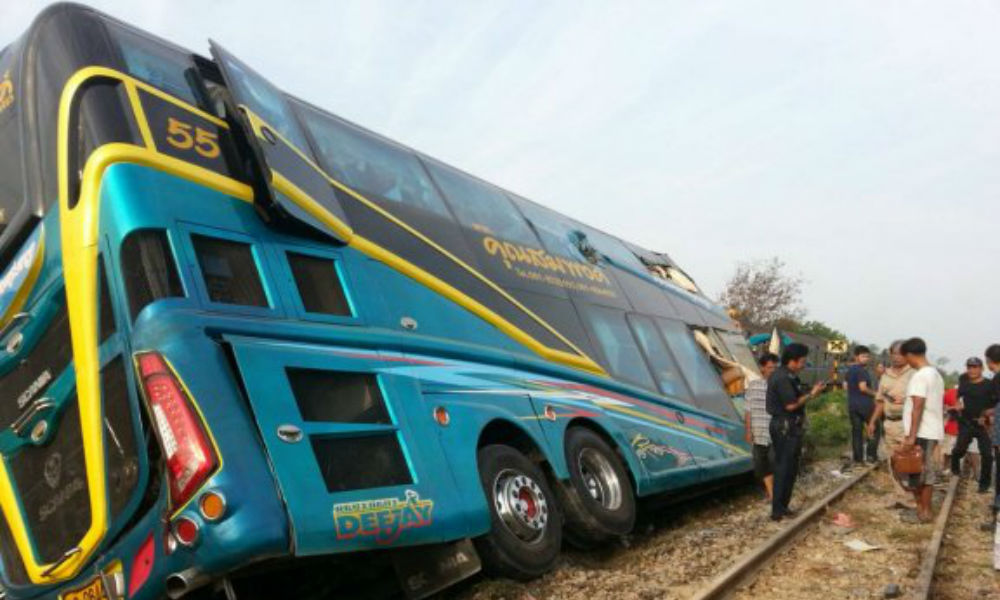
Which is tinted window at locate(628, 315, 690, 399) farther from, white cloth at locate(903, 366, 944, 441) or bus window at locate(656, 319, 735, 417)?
white cloth at locate(903, 366, 944, 441)

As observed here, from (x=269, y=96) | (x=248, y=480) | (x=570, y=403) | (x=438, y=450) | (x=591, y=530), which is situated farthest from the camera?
(x=570, y=403)

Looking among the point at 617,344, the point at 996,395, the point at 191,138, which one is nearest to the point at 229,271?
the point at 191,138

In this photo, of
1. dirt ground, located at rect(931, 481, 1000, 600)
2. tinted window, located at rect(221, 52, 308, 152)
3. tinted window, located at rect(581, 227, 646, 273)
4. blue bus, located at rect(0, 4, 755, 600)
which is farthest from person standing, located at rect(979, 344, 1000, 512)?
tinted window, located at rect(221, 52, 308, 152)

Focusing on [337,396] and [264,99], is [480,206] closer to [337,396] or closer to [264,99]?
[264,99]

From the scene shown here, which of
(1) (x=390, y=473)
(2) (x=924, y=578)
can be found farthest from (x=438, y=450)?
(2) (x=924, y=578)

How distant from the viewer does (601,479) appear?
625cm

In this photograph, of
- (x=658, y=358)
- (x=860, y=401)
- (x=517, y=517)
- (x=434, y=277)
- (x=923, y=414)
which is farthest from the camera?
(x=860, y=401)

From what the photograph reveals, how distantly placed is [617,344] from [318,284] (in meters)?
3.93

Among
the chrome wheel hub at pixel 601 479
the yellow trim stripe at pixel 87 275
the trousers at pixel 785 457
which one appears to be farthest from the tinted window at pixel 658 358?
the yellow trim stripe at pixel 87 275

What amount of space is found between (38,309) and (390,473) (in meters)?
2.04

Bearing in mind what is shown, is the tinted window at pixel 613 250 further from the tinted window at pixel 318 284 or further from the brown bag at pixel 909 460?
the tinted window at pixel 318 284

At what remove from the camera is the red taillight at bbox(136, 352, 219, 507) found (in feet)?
11.0

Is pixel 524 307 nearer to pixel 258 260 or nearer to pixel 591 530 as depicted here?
pixel 591 530

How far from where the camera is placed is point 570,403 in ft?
20.4
